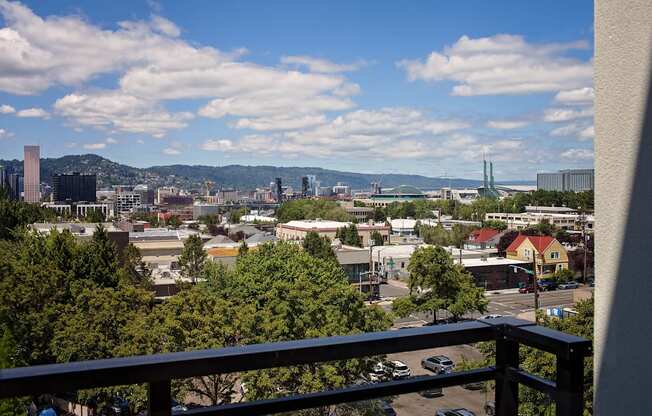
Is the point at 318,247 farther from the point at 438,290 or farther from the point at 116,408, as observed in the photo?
the point at 116,408

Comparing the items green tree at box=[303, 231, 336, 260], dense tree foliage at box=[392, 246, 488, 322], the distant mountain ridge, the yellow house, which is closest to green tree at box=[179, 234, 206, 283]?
green tree at box=[303, 231, 336, 260]

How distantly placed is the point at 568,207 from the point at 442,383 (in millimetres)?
53893

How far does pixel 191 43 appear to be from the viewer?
59.1m

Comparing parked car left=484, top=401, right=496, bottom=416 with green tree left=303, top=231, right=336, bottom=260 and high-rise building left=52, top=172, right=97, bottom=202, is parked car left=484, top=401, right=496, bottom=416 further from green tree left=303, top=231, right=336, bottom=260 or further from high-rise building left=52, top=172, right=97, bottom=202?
high-rise building left=52, top=172, right=97, bottom=202

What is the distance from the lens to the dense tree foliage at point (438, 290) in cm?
1259

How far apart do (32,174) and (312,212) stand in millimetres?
45638

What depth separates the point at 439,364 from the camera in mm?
1212

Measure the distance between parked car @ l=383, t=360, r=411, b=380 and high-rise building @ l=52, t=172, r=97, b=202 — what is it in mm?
91602

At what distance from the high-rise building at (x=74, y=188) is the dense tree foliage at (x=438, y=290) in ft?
268

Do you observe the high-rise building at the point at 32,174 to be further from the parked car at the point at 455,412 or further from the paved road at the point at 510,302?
the parked car at the point at 455,412

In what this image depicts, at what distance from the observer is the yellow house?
2353 centimetres

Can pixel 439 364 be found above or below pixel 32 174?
below

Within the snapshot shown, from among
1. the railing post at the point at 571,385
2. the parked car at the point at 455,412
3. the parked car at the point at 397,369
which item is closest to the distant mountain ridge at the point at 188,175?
the parked car at the point at 397,369

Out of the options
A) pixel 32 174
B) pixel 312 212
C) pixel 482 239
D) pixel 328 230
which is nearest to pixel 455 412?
pixel 482 239
